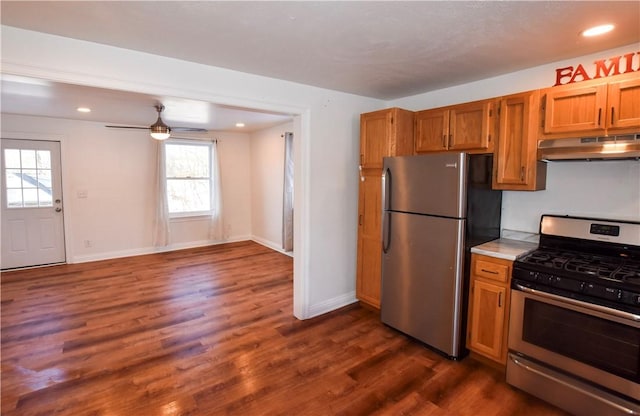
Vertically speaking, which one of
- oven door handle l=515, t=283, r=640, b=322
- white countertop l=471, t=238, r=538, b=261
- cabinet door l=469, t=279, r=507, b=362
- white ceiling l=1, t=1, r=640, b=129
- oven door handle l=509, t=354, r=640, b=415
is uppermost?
white ceiling l=1, t=1, r=640, b=129

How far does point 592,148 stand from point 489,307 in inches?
52.6

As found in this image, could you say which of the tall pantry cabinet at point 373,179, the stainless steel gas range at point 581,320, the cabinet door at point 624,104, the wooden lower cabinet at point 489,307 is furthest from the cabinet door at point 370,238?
the cabinet door at point 624,104

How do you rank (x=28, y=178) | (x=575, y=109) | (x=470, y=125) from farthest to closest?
(x=28, y=178) < (x=470, y=125) < (x=575, y=109)

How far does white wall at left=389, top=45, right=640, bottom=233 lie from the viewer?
236cm

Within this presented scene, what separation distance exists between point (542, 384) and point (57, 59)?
3906mm

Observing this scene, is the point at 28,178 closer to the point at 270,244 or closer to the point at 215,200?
the point at 215,200

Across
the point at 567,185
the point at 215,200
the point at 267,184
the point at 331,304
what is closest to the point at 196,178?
the point at 215,200

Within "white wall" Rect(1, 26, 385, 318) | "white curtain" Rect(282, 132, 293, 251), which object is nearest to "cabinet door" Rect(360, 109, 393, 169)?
"white wall" Rect(1, 26, 385, 318)

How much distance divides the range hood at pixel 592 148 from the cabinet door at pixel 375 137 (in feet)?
4.20

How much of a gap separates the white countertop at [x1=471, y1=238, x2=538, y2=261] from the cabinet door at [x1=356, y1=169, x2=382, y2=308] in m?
1.03

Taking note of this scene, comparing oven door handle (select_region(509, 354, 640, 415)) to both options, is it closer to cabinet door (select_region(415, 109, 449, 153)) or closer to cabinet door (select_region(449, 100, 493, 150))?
cabinet door (select_region(449, 100, 493, 150))

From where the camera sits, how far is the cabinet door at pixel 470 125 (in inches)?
107

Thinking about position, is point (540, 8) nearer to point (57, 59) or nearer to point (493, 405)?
point (493, 405)

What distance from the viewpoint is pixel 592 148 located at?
2.16 metres
